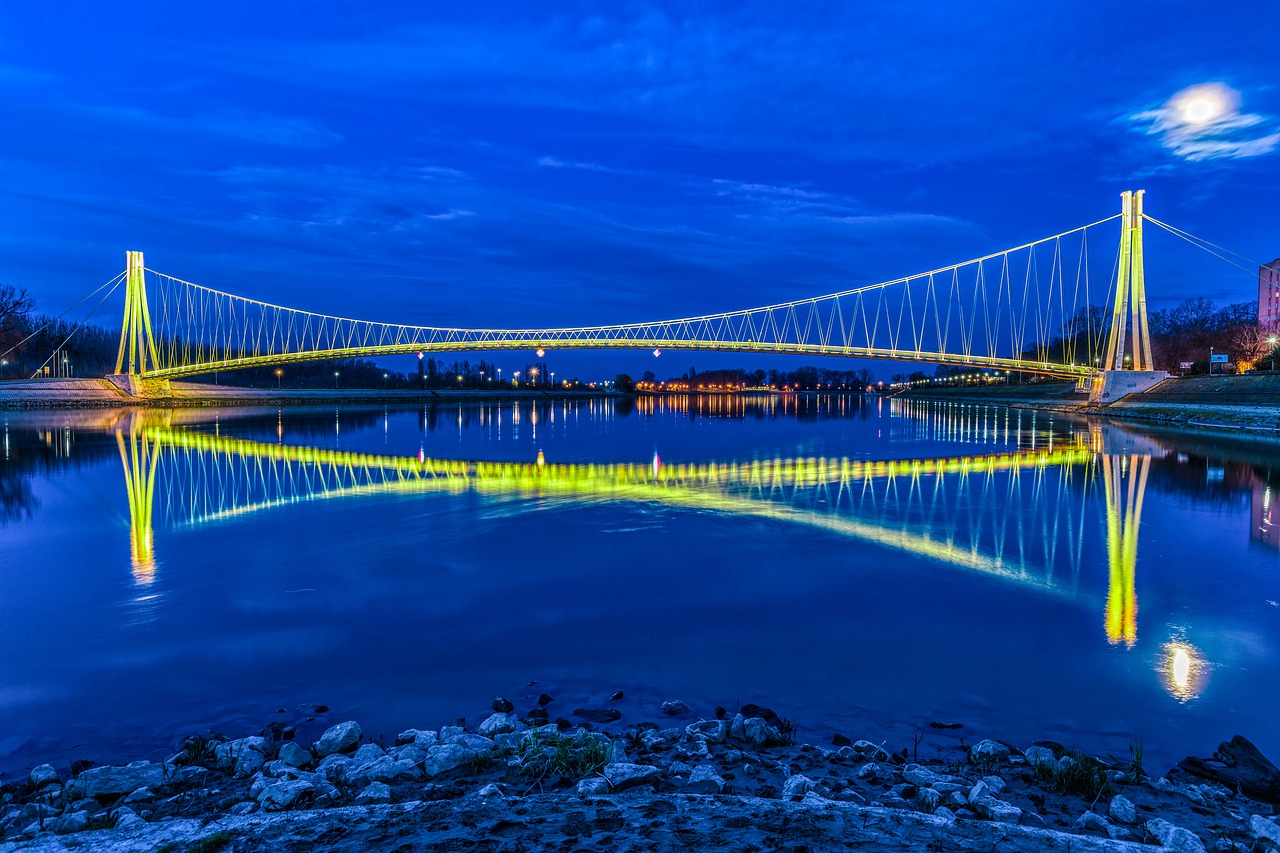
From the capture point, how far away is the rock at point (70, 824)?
3863 mm

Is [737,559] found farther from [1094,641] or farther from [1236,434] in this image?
[1236,434]

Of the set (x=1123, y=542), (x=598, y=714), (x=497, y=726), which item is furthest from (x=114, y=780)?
(x=1123, y=542)

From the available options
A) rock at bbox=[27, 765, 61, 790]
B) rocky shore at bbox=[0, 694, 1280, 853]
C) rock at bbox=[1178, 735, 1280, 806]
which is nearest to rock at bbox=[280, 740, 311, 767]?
rocky shore at bbox=[0, 694, 1280, 853]

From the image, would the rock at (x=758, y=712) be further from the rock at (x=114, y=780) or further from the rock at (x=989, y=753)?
the rock at (x=114, y=780)

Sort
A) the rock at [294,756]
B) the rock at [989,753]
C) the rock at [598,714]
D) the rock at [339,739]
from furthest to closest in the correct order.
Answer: the rock at [598,714]
the rock at [339,739]
the rock at [989,753]
the rock at [294,756]

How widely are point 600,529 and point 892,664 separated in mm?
6978

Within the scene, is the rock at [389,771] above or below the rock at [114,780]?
above

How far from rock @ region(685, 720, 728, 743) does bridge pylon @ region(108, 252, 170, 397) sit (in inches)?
3083

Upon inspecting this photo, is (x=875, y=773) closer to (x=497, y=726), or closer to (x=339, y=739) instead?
(x=497, y=726)

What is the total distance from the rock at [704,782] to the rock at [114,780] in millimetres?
3141

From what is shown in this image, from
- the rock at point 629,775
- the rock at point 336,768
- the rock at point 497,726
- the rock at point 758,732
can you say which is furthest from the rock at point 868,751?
the rock at point 336,768

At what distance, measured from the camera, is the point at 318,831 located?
3.66 m

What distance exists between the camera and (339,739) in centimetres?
492

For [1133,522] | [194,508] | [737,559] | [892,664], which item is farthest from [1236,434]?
[194,508]
